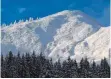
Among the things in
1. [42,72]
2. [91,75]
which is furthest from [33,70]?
[91,75]

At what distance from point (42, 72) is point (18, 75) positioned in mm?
5103

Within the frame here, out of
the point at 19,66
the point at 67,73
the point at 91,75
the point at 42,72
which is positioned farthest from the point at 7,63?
the point at 91,75

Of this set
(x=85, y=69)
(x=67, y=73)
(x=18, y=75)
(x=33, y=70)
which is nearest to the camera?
(x=18, y=75)

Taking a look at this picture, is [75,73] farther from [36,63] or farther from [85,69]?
[36,63]

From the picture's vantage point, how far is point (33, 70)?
6838 cm

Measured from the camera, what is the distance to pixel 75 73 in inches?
2945

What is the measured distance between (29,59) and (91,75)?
13735 millimetres

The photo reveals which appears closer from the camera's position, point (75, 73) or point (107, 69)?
point (75, 73)

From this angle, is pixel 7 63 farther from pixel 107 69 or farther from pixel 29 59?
pixel 107 69

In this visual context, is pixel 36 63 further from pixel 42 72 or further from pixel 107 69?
pixel 107 69

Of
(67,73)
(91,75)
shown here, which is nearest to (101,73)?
(91,75)

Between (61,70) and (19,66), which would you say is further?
(61,70)

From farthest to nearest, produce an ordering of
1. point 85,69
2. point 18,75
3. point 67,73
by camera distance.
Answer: point 85,69, point 67,73, point 18,75

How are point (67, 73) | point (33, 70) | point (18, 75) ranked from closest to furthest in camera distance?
1. point (18, 75)
2. point (33, 70)
3. point (67, 73)
